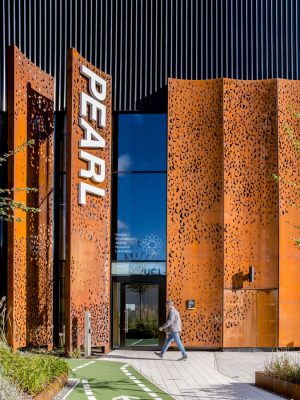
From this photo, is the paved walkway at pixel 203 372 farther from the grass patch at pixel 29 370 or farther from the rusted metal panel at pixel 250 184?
the rusted metal panel at pixel 250 184

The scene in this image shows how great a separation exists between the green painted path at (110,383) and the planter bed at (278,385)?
6.49 feet

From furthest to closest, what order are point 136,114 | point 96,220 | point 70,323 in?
point 136,114 < point 96,220 < point 70,323

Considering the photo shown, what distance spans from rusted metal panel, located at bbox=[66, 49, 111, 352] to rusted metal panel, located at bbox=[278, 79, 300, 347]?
5123 mm

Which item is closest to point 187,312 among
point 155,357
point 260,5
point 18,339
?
point 155,357

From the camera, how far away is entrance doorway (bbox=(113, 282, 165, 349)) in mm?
20703

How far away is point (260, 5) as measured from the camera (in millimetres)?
21812

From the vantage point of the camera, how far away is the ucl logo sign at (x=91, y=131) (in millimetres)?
19234

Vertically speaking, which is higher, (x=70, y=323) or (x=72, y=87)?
(x=72, y=87)

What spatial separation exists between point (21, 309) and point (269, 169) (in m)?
8.34

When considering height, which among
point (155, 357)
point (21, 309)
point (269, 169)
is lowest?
point (155, 357)

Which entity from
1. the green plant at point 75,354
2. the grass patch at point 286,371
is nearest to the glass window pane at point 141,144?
the green plant at point 75,354

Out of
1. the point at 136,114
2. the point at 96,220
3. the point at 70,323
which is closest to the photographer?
the point at 70,323

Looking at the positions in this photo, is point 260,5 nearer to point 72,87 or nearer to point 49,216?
point 72,87

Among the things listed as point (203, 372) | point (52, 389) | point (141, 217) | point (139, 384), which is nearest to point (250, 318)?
point (141, 217)
